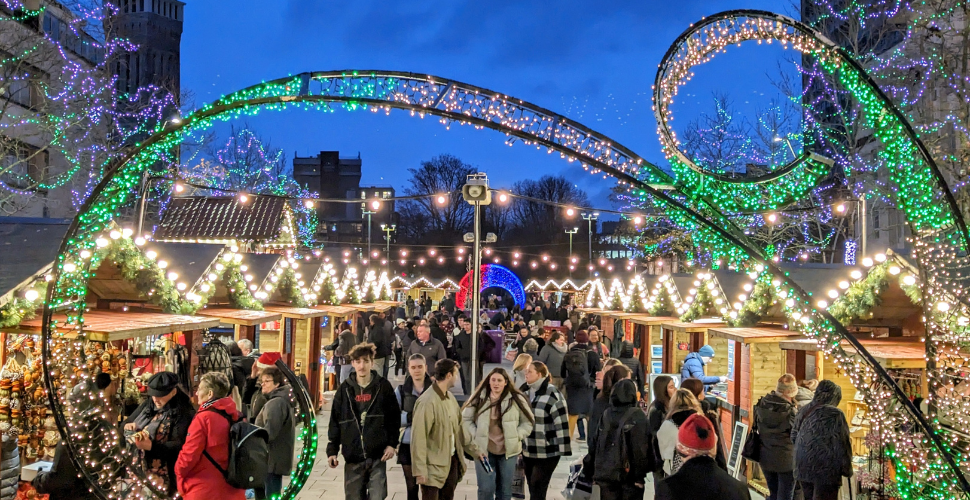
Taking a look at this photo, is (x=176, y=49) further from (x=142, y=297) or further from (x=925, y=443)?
(x=925, y=443)

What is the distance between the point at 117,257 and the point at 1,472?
9.87ft

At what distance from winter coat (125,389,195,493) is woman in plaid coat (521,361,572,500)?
9.96 ft

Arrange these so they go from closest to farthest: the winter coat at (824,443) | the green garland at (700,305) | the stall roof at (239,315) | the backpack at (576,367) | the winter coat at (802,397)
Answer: the winter coat at (824,443)
the winter coat at (802,397)
the stall roof at (239,315)
the backpack at (576,367)
the green garland at (700,305)

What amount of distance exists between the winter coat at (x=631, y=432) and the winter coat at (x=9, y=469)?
5.19 metres

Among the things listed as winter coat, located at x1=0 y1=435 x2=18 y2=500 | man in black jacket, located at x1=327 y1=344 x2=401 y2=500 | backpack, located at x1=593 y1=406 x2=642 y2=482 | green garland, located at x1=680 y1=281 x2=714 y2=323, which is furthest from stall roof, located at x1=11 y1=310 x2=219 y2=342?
green garland, located at x1=680 y1=281 x2=714 y2=323

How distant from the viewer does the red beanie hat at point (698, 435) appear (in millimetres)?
4047

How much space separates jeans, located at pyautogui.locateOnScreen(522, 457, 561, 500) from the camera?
23.3 ft

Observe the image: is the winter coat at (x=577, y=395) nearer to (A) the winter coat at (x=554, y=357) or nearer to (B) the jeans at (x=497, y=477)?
(A) the winter coat at (x=554, y=357)

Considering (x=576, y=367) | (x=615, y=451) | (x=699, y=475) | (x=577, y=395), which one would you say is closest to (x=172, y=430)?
(x=615, y=451)

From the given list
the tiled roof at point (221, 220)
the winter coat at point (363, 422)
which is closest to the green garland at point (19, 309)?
the winter coat at point (363, 422)

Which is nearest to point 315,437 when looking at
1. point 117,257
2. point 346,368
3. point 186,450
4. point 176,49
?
point 186,450

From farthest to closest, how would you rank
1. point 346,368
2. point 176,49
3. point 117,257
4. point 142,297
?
point 176,49 < point 346,368 < point 142,297 < point 117,257

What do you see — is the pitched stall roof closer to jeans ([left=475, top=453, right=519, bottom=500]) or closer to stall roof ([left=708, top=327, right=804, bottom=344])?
jeans ([left=475, top=453, right=519, bottom=500])

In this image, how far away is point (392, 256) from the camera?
60.2 metres
